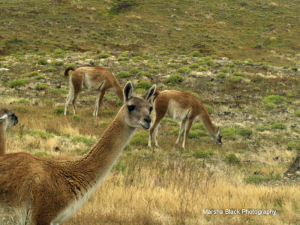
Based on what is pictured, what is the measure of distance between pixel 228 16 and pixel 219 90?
178ft

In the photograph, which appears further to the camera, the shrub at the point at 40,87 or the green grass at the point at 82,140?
the shrub at the point at 40,87

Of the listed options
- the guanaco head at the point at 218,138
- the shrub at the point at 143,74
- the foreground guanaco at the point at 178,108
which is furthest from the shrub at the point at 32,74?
the guanaco head at the point at 218,138

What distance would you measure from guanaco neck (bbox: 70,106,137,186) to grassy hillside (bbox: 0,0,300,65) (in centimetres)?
3994

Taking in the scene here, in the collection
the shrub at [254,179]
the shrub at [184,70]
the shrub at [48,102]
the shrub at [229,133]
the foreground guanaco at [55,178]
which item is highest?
the foreground guanaco at [55,178]

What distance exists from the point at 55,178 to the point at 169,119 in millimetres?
14610

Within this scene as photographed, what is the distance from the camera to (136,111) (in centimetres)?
413

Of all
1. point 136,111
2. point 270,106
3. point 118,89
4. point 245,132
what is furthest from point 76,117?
point 270,106

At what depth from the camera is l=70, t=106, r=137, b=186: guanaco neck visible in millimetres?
3689

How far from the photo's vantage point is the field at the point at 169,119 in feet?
19.0

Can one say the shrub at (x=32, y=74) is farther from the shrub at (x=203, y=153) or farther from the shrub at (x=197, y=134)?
the shrub at (x=203, y=153)

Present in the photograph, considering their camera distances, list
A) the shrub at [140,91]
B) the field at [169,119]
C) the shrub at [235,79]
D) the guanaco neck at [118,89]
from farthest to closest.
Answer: the shrub at [235,79], the shrub at [140,91], the guanaco neck at [118,89], the field at [169,119]

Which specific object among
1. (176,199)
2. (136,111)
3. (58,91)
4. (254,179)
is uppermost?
(136,111)

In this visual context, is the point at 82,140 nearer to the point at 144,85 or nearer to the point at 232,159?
the point at 232,159

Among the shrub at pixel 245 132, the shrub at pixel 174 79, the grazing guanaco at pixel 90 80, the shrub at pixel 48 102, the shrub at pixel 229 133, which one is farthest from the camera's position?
the shrub at pixel 174 79
